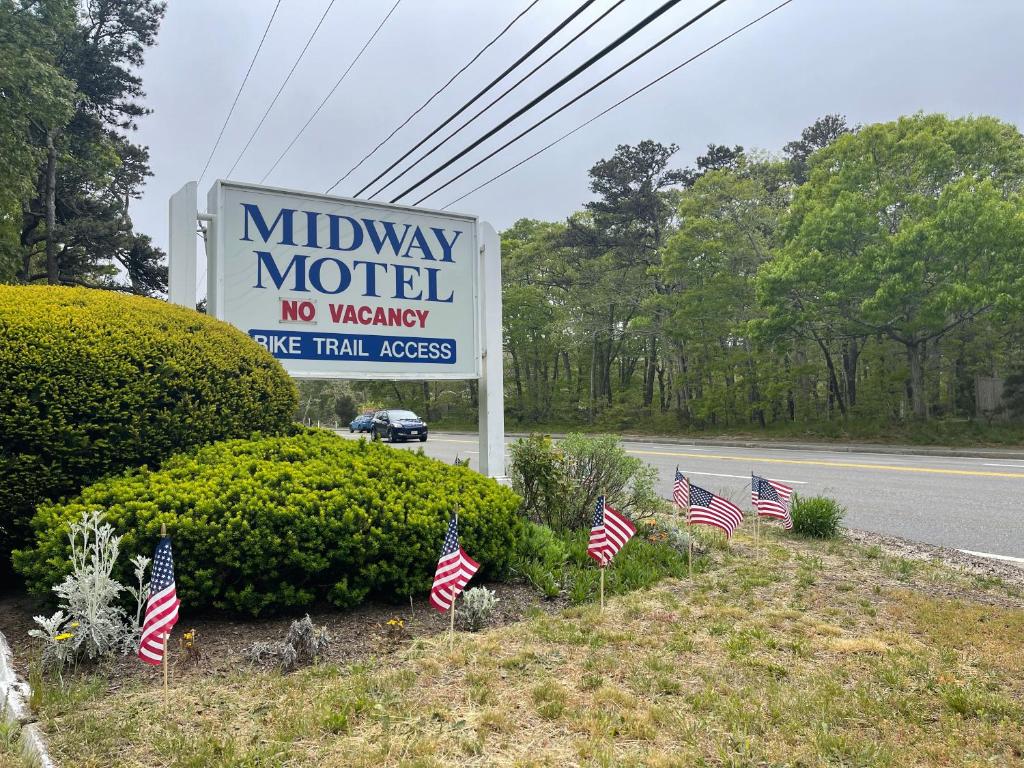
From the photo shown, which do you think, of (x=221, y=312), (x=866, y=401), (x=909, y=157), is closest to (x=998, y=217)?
(x=909, y=157)

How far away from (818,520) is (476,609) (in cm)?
422

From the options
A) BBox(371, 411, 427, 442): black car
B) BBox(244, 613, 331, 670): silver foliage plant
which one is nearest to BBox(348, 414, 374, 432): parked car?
BBox(371, 411, 427, 442): black car

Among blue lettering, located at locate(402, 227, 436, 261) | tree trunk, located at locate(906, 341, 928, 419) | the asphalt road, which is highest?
blue lettering, located at locate(402, 227, 436, 261)

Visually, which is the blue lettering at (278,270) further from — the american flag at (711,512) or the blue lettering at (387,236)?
the american flag at (711,512)

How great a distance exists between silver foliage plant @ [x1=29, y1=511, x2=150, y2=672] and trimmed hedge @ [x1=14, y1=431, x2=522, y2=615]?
19 cm

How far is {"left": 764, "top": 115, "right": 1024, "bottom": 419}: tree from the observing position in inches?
731

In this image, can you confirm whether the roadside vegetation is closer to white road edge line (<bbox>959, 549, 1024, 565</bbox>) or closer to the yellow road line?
the yellow road line

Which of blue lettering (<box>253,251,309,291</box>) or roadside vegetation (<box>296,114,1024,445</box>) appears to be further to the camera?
roadside vegetation (<box>296,114,1024,445</box>)

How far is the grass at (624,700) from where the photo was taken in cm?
249

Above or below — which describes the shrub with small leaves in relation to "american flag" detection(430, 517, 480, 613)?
below

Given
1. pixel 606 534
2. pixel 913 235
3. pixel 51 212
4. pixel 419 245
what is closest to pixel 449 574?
pixel 606 534

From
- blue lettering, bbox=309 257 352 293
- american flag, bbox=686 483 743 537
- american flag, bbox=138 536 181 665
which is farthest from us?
blue lettering, bbox=309 257 352 293

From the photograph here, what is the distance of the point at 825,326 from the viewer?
23016 millimetres

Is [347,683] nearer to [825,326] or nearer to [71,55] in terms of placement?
[825,326]
